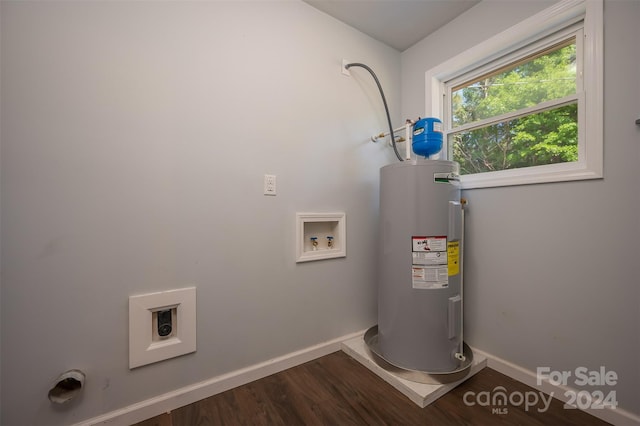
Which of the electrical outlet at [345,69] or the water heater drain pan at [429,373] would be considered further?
the electrical outlet at [345,69]

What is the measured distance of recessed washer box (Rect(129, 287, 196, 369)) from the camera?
3.42 ft

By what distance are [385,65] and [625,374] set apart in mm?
2193

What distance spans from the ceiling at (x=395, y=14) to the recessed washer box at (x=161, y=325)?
1874 millimetres

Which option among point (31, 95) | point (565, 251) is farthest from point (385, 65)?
point (31, 95)

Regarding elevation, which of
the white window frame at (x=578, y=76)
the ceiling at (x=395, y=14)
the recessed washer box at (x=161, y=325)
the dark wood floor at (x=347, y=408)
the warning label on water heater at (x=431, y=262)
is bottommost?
the dark wood floor at (x=347, y=408)

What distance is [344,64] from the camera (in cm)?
166

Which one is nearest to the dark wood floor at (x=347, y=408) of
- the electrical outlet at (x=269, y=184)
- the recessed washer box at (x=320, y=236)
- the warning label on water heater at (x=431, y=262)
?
the warning label on water heater at (x=431, y=262)

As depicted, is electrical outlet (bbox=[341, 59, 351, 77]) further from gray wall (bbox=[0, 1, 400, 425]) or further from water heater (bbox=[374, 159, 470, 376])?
water heater (bbox=[374, 159, 470, 376])

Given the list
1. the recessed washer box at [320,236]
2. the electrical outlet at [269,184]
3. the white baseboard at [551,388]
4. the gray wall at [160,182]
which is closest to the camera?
the gray wall at [160,182]

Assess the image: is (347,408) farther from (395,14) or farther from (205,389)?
(395,14)

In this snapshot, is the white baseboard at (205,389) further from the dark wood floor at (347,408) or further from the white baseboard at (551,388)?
the white baseboard at (551,388)

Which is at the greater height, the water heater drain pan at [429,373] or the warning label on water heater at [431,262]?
the warning label on water heater at [431,262]

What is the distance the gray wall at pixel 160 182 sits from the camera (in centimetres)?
89

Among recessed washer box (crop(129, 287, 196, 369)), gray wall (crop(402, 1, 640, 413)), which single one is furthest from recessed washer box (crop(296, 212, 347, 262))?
gray wall (crop(402, 1, 640, 413))
